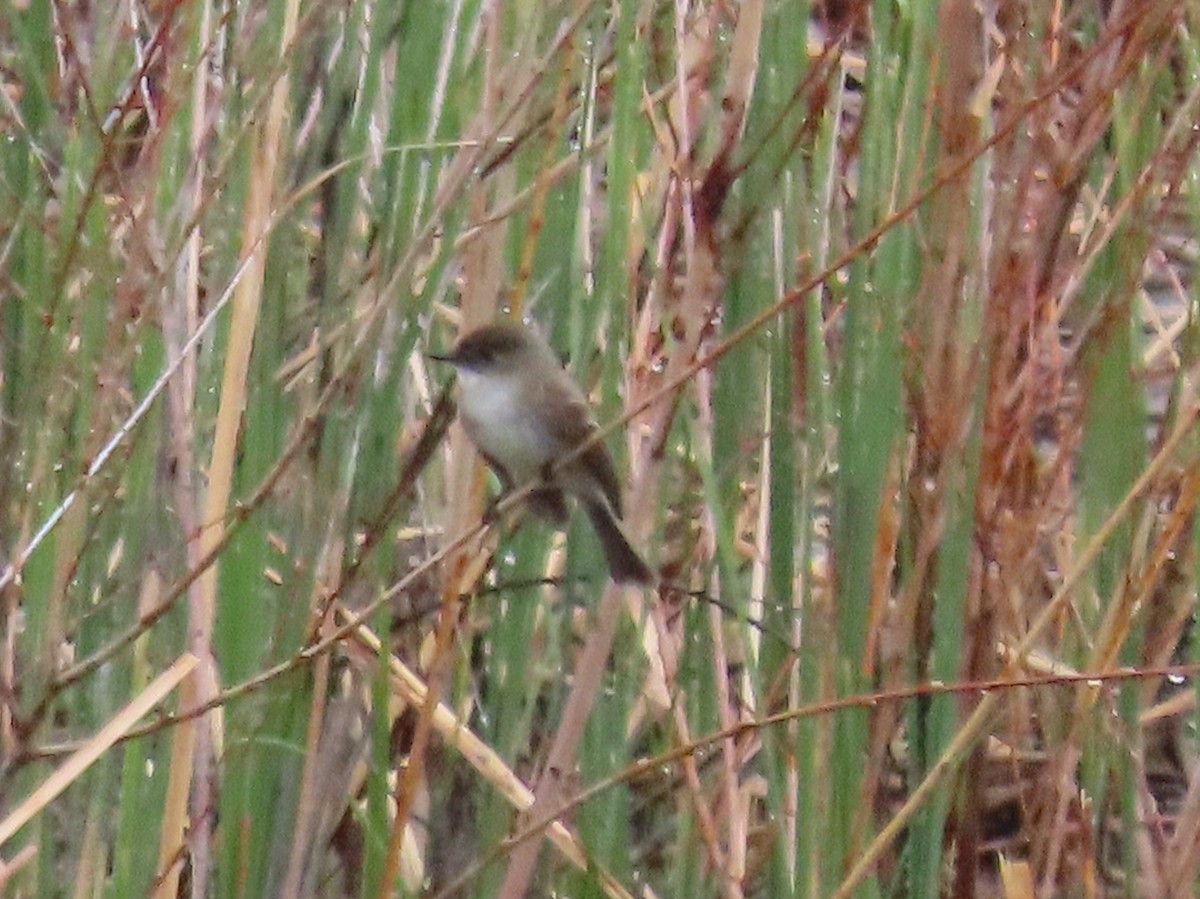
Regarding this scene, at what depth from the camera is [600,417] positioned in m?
0.99

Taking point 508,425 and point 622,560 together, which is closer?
point 622,560

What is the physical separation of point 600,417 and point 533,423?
1.09ft

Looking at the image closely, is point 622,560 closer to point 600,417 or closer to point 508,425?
point 600,417

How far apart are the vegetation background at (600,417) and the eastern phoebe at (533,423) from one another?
7cm

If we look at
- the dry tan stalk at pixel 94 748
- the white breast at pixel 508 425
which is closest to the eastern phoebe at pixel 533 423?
the white breast at pixel 508 425

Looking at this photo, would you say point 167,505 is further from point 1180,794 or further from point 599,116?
point 1180,794

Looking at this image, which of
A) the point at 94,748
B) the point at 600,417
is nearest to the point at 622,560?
the point at 600,417

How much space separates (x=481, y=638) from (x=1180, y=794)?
734mm

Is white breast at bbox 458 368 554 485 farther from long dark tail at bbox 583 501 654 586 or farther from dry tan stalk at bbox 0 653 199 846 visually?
dry tan stalk at bbox 0 653 199 846

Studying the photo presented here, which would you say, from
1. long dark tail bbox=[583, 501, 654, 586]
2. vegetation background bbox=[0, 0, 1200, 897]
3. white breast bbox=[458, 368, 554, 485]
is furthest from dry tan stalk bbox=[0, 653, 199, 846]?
white breast bbox=[458, 368, 554, 485]

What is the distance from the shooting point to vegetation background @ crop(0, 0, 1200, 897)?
0.81 meters

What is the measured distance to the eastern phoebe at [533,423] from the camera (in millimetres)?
1058

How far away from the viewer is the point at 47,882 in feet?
2.87

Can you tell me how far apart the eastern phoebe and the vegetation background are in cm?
7
